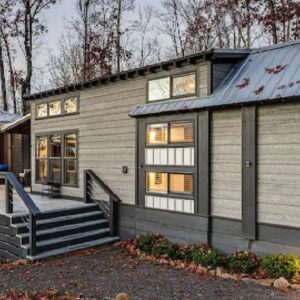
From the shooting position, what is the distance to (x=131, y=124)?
9109mm

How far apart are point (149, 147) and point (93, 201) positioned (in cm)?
251

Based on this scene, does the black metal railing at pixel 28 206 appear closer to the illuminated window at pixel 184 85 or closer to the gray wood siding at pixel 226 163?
the gray wood siding at pixel 226 163

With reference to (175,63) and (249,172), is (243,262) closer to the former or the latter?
(249,172)

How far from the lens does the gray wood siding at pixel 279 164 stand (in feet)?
20.7

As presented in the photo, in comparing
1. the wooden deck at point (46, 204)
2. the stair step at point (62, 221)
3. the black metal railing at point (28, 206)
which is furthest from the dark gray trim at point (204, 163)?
the wooden deck at point (46, 204)

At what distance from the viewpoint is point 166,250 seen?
7.52 metres

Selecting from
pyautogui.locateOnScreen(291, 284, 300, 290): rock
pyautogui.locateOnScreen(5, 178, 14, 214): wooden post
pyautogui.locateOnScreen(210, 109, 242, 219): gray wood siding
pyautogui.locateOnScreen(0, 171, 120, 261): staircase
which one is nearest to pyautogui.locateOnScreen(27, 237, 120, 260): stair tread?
pyautogui.locateOnScreen(0, 171, 120, 261): staircase

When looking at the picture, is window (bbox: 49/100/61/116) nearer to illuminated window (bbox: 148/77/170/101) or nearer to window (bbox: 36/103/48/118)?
window (bbox: 36/103/48/118)

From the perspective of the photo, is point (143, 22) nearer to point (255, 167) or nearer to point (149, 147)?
point (149, 147)

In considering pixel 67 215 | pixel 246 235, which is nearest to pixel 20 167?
pixel 67 215

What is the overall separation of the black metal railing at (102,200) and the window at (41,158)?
7.49ft

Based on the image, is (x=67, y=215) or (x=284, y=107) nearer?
(x=284, y=107)

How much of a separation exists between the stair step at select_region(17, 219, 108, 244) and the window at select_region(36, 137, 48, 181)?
3371 millimetres

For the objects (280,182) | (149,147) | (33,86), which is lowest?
(280,182)
